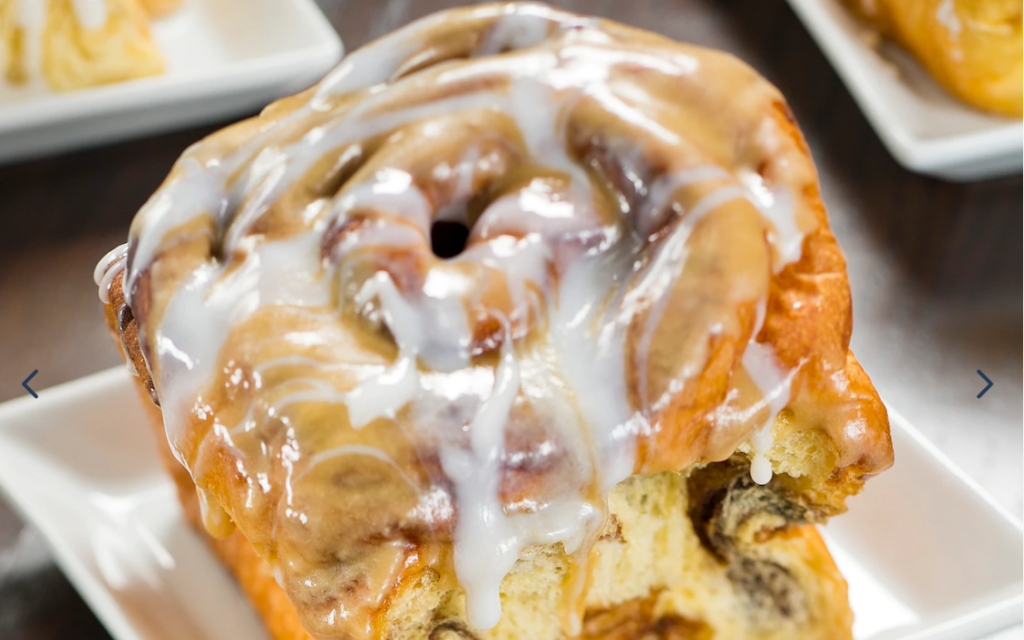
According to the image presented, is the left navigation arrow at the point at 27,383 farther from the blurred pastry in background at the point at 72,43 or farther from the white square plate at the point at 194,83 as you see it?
the blurred pastry in background at the point at 72,43

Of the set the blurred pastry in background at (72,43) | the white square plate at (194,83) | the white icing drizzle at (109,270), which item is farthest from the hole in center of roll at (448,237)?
the blurred pastry in background at (72,43)

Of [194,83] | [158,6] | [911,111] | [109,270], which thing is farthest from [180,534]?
[911,111]

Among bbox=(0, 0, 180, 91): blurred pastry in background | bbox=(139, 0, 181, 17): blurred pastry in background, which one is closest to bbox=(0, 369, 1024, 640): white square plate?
bbox=(0, 0, 180, 91): blurred pastry in background

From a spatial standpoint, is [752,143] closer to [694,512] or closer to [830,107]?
[694,512]

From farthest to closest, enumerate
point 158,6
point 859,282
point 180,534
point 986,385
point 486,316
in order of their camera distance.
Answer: point 158,6 → point 859,282 → point 986,385 → point 180,534 → point 486,316

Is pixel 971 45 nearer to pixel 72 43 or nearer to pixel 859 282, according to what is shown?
pixel 859 282

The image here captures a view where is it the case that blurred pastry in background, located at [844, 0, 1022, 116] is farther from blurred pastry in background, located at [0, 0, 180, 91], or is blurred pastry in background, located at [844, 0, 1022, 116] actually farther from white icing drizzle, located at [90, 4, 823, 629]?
blurred pastry in background, located at [0, 0, 180, 91]
